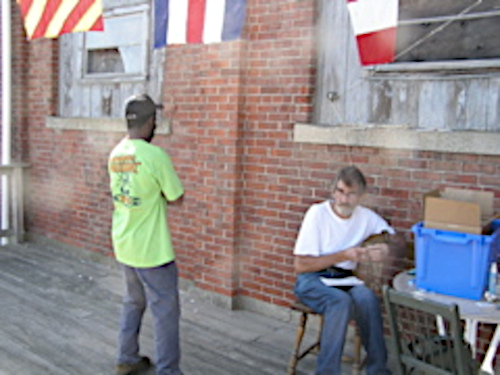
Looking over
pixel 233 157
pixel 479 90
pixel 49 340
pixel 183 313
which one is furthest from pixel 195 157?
pixel 479 90

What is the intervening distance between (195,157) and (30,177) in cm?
328

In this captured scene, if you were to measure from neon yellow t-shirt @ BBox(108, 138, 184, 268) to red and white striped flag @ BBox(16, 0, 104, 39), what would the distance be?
1.95 meters

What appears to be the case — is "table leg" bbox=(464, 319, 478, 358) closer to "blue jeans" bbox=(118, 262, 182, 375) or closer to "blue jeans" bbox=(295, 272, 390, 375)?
"blue jeans" bbox=(295, 272, 390, 375)

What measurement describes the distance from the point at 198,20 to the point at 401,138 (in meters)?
1.74

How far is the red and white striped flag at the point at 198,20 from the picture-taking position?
13.3ft

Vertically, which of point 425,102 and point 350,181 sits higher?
point 425,102

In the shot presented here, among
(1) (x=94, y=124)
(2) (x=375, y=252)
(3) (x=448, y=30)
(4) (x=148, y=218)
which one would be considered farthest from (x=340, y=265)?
(1) (x=94, y=124)

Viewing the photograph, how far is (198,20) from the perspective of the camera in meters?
4.17

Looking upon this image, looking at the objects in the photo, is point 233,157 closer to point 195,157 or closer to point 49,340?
point 195,157

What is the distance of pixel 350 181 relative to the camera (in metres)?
3.59

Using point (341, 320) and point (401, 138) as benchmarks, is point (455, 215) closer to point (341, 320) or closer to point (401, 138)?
point (341, 320)

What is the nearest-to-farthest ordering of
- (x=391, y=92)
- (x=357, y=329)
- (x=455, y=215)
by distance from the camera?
(x=455, y=215) → (x=357, y=329) → (x=391, y=92)

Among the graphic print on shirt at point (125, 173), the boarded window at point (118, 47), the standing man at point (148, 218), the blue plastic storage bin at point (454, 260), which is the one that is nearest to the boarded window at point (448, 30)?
the blue plastic storage bin at point (454, 260)

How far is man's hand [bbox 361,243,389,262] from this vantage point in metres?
3.52
